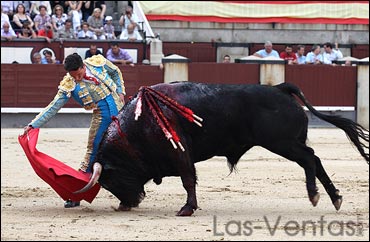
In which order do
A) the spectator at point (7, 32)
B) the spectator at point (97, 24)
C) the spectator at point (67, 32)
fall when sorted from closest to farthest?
the spectator at point (7, 32) → the spectator at point (67, 32) → the spectator at point (97, 24)

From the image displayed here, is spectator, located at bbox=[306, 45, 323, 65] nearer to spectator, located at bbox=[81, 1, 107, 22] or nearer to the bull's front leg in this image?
spectator, located at bbox=[81, 1, 107, 22]

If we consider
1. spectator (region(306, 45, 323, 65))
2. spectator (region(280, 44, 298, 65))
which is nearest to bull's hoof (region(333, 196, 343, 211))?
spectator (region(280, 44, 298, 65))

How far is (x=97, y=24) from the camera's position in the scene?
1755 centimetres

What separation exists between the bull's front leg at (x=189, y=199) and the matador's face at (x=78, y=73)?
104cm

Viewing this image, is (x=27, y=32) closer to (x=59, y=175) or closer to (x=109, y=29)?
(x=109, y=29)

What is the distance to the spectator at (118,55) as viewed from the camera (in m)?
16.7

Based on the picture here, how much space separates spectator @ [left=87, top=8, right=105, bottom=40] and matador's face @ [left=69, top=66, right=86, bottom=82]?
9.62 meters

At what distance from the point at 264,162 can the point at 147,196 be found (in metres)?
3.01

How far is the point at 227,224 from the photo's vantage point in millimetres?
6648

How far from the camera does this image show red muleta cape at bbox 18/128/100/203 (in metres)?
7.57

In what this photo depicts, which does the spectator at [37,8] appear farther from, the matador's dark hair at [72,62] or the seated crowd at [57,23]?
the matador's dark hair at [72,62]

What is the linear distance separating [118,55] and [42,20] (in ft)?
4.54

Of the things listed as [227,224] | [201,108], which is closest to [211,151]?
[201,108]

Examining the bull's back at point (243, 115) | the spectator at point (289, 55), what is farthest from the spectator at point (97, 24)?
the bull's back at point (243, 115)
